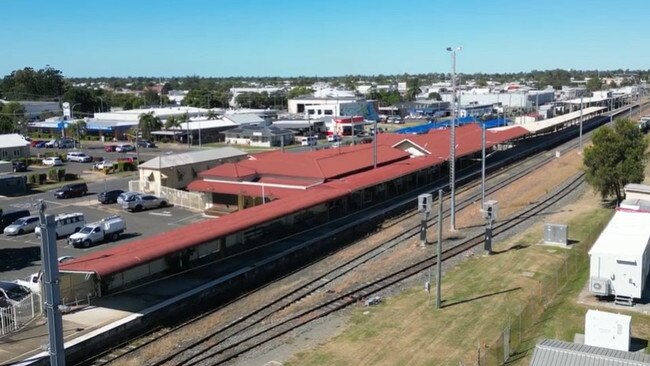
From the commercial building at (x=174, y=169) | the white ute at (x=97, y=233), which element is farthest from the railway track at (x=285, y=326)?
the commercial building at (x=174, y=169)

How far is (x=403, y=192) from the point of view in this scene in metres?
48.0

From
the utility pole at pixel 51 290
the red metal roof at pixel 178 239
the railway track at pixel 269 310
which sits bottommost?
the railway track at pixel 269 310

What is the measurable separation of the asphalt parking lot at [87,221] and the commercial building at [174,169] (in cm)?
334

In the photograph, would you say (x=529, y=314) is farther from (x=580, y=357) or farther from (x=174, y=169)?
(x=174, y=169)

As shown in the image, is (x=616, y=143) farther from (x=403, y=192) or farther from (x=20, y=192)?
(x=20, y=192)

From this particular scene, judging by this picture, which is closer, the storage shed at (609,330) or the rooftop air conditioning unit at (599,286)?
the storage shed at (609,330)

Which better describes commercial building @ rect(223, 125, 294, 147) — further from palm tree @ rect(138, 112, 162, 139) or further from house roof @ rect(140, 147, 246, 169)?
house roof @ rect(140, 147, 246, 169)

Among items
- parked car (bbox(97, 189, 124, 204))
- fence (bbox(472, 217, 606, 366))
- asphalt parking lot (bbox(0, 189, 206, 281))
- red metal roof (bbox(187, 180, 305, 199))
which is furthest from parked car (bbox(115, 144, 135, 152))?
fence (bbox(472, 217, 606, 366))

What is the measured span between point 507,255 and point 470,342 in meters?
11.2

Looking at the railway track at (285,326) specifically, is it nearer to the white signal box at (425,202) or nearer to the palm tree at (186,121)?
the white signal box at (425,202)

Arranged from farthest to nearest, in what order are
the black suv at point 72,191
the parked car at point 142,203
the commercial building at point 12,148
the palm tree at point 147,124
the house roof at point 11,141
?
the palm tree at point 147,124 < the house roof at point 11,141 < the commercial building at point 12,148 < the black suv at point 72,191 < the parked car at point 142,203

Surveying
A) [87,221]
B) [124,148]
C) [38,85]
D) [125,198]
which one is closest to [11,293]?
[87,221]

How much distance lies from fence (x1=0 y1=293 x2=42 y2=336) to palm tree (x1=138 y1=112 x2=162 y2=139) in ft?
232

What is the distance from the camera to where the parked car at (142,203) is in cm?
4300
